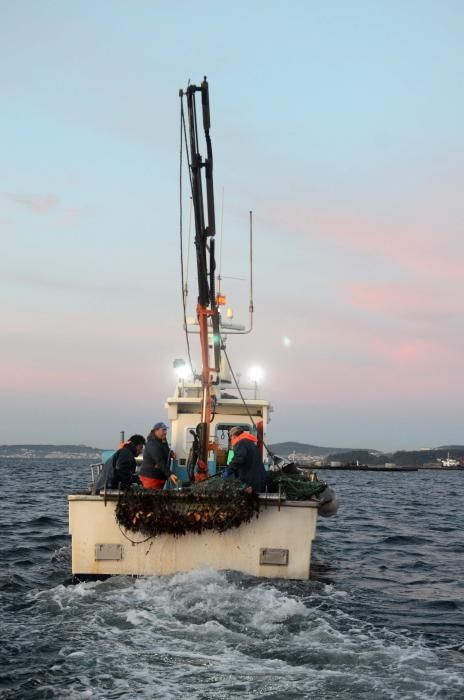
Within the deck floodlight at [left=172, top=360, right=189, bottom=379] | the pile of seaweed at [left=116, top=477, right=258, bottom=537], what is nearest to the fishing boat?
the pile of seaweed at [left=116, top=477, right=258, bottom=537]

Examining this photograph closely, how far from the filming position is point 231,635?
8.04 metres

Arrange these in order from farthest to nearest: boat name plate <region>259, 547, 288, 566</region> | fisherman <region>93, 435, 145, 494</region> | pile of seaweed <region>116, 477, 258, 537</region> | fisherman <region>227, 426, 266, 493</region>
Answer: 1. fisherman <region>93, 435, 145, 494</region>
2. fisherman <region>227, 426, 266, 493</region>
3. boat name plate <region>259, 547, 288, 566</region>
4. pile of seaweed <region>116, 477, 258, 537</region>

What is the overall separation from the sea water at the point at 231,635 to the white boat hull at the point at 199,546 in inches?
9.0

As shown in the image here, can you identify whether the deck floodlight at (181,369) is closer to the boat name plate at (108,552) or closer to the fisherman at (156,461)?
the fisherman at (156,461)

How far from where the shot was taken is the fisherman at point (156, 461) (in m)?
11.9

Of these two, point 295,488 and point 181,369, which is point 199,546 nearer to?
point 295,488

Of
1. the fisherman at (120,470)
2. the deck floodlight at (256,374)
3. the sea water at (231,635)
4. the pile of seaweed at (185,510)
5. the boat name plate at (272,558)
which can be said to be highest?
the deck floodlight at (256,374)

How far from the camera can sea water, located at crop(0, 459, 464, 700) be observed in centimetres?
649

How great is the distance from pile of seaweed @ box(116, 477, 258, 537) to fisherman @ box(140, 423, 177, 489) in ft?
2.62

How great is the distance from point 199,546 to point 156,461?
1.76m

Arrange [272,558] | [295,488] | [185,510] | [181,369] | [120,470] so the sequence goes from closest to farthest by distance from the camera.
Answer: [185,510] < [272,558] < [120,470] < [295,488] < [181,369]

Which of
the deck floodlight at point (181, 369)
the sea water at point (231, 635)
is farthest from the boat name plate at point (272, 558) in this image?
the deck floodlight at point (181, 369)

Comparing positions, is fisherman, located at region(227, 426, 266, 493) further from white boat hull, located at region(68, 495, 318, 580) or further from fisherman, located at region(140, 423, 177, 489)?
fisherman, located at region(140, 423, 177, 489)

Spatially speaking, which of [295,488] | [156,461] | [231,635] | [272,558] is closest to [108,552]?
[156,461]
